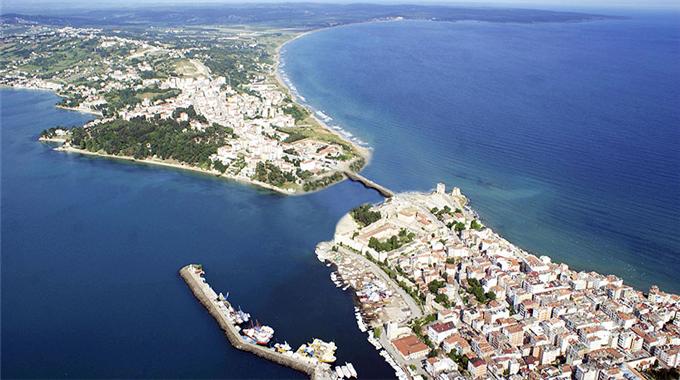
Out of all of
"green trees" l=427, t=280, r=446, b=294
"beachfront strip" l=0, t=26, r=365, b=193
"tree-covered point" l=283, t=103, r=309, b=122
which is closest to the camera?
"green trees" l=427, t=280, r=446, b=294

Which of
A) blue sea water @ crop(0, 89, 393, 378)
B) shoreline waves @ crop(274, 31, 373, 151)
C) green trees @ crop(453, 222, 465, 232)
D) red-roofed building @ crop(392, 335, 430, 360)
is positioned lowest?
blue sea water @ crop(0, 89, 393, 378)

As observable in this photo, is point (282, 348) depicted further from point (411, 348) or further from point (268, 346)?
point (411, 348)

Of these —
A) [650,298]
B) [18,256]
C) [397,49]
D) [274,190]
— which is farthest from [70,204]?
[397,49]

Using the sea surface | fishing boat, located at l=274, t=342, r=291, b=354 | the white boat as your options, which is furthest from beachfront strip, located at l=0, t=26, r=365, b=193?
the white boat

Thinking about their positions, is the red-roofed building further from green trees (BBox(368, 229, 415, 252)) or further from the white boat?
green trees (BBox(368, 229, 415, 252))

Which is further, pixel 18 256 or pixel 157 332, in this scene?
pixel 18 256

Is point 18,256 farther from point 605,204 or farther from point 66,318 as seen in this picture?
point 605,204
